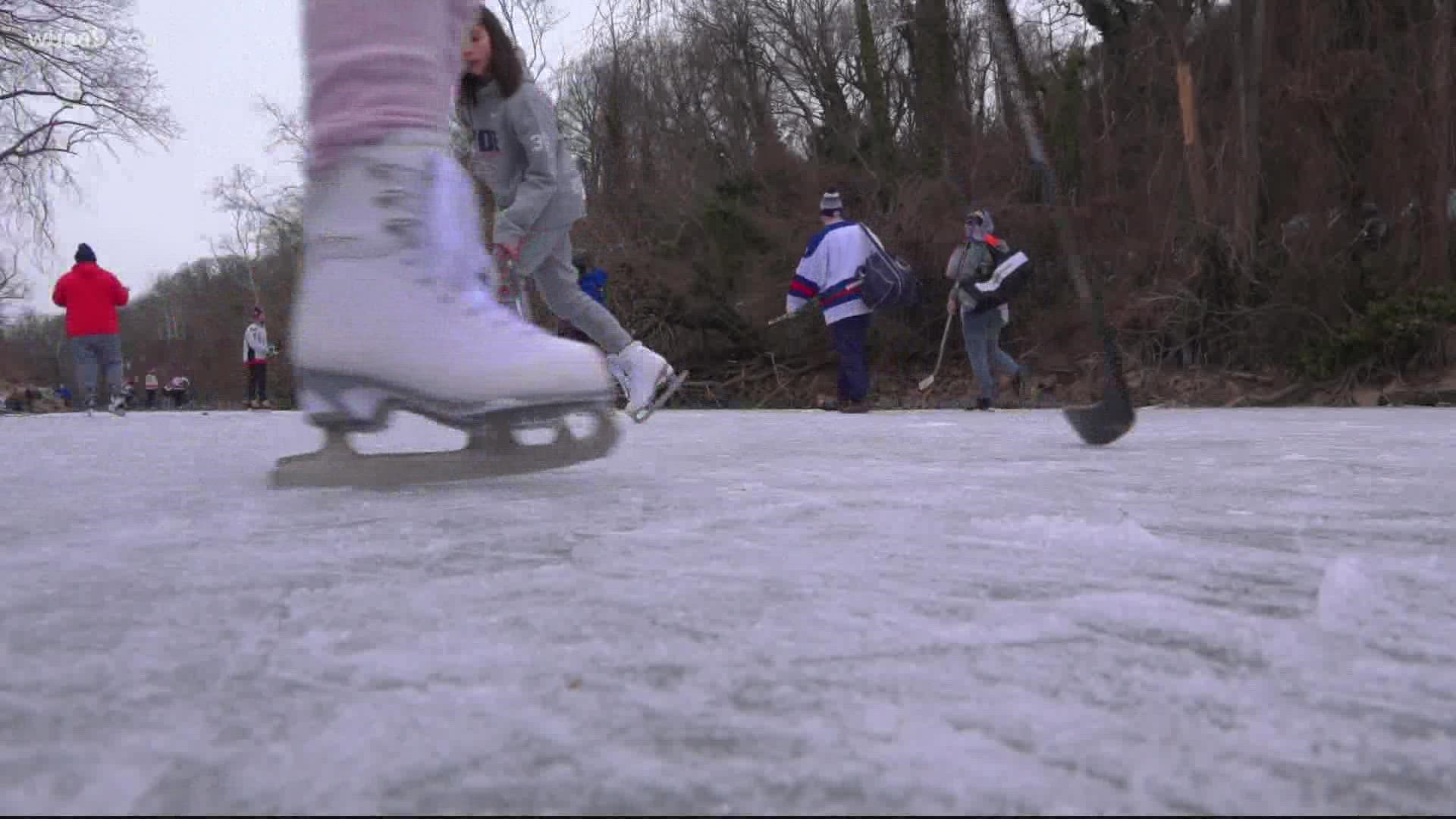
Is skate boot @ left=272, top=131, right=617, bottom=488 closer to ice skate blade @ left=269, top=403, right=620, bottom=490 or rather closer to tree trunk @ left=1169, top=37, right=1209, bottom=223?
ice skate blade @ left=269, top=403, right=620, bottom=490

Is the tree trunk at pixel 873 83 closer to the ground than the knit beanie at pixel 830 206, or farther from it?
farther from it

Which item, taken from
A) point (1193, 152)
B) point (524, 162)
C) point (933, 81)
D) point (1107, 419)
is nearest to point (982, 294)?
point (1193, 152)

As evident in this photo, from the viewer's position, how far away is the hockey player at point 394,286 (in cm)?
156

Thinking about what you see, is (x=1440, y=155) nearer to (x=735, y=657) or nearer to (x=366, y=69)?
(x=366, y=69)

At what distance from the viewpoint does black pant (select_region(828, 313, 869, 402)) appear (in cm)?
Answer: 707

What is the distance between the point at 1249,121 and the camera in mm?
9094

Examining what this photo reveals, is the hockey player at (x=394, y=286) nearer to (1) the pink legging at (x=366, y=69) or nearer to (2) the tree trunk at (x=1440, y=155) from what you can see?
(1) the pink legging at (x=366, y=69)

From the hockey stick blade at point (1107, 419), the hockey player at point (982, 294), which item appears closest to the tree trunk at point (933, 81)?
the hockey player at point (982, 294)

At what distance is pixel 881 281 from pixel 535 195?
152 inches

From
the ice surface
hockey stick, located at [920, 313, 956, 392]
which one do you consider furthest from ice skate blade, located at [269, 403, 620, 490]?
hockey stick, located at [920, 313, 956, 392]

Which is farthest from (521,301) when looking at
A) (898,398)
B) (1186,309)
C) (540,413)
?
(898,398)

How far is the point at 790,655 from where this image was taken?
62 cm

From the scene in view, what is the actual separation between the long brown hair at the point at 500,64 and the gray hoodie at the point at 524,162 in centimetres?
29

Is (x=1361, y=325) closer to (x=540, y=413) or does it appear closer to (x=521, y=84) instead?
(x=521, y=84)
